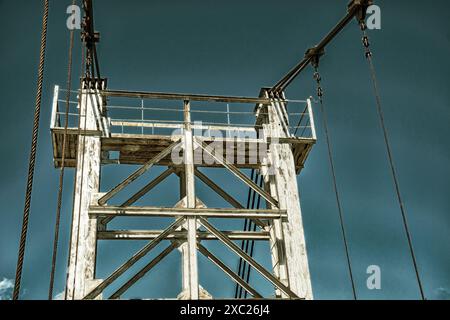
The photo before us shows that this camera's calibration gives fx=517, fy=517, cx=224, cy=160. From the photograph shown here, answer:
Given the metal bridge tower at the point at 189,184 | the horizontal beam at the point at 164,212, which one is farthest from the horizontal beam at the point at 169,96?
the horizontal beam at the point at 164,212

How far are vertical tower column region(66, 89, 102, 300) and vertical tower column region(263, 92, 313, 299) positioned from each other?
454 cm

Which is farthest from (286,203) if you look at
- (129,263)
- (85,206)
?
(85,206)

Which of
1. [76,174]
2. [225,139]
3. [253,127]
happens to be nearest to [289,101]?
[253,127]

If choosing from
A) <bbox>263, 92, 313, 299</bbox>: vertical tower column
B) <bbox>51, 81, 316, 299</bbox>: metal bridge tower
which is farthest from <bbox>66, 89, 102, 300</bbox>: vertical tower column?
<bbox>263, 92, 313, 299</bbox>: vertical tower column

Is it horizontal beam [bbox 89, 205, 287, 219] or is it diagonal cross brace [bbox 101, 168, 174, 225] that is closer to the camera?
horizontal beam [bbox 89, 205, 287, 219]

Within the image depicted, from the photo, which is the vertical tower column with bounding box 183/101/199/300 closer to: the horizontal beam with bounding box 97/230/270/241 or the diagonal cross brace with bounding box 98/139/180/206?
the diagonal cross brace with bounding box 98/139/180/206

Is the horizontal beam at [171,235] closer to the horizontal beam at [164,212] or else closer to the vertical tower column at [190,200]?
the horizontal beam at [164,212]

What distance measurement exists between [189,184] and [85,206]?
2.49 m

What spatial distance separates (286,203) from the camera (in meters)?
13.2

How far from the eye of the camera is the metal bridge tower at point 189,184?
11695 mm

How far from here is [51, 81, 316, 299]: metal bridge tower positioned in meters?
11.7

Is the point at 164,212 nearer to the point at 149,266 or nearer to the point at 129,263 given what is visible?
the point at 129,263

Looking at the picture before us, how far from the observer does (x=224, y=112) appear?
14406mm

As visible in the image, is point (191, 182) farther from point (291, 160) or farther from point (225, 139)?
point (291, 160)
